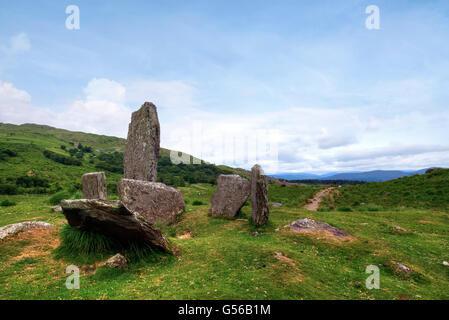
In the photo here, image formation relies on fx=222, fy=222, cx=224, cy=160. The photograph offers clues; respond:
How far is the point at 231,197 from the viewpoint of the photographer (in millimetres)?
15734

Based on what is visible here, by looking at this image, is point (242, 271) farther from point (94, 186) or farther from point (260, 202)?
point (94, 186)

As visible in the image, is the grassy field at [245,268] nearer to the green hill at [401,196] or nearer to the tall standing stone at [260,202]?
the tall standing stone at [260,202]

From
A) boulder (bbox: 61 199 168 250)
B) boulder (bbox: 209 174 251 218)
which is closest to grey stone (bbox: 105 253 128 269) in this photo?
boulder (bbox: 61 199 168 250)

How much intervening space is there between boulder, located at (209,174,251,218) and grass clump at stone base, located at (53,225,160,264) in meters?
8.17

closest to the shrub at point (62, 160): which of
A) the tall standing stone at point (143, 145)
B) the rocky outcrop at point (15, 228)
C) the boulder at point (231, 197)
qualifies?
the tall standing stone at point (143, 145)

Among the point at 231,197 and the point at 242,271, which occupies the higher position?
the point at 231,197

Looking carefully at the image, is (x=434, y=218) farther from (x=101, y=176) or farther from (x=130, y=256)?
(x=101, y=176)

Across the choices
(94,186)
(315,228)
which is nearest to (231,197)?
(315,228)

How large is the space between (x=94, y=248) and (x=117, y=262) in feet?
4.11

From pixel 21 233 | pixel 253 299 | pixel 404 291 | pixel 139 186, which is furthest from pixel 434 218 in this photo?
pixel 21 233

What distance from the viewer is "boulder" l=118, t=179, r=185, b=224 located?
1405cm

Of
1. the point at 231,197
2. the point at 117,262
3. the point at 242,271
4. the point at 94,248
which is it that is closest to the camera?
the point at 242,271

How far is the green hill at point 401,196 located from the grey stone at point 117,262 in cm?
2149

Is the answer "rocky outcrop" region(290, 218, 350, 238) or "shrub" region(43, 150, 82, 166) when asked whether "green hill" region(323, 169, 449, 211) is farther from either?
"shrub" region(43, 150, 82, 166)
